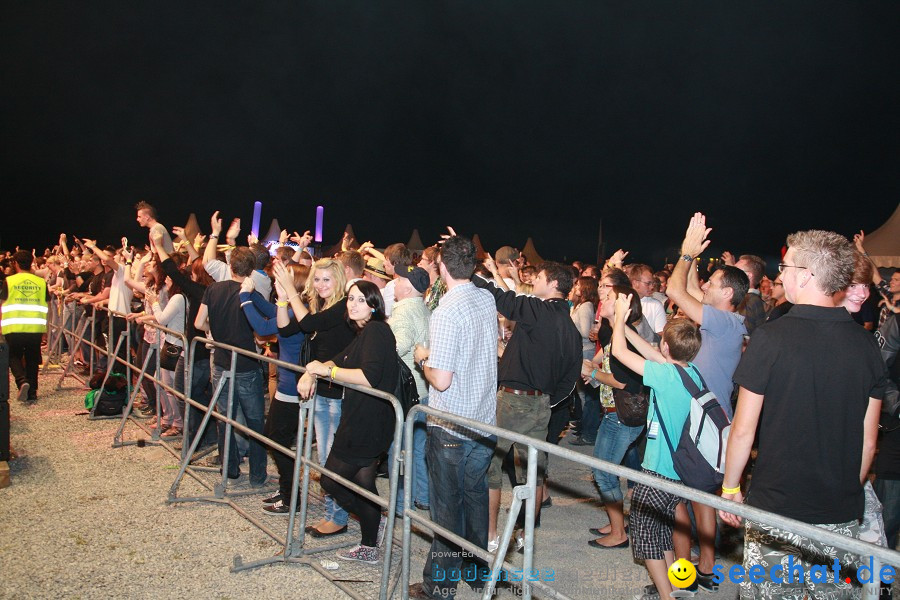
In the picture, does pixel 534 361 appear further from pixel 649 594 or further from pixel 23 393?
pixel 23 393

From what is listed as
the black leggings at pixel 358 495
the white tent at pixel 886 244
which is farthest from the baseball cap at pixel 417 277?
the white tent at pixel 886 244

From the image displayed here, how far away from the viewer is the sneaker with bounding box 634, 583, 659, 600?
164 inches

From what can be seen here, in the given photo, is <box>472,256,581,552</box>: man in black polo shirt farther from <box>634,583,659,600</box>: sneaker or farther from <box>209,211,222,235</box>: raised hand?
<box>209,211,222,235</box>: raised hand

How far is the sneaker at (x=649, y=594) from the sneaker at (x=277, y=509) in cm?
311

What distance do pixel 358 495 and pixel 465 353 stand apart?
153 centimetres

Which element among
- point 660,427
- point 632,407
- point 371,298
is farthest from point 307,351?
point 660,427

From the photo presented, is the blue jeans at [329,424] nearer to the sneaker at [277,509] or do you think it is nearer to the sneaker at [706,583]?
the sneaker at [277,509]

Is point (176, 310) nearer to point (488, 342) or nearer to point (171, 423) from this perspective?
point (171, 423)

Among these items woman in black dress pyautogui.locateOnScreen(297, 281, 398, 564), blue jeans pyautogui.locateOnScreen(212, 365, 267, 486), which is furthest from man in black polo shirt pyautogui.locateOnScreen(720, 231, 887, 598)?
blue jeans pyautogui.locateOnScreen(212, 365, 267, 486)

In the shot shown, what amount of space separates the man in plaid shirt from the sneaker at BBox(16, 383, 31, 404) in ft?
26.2

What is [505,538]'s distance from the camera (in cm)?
280

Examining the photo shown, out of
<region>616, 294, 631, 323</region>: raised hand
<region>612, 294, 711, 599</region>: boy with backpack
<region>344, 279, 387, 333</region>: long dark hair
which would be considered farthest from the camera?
<region>344, 279, 387, 333</region>: long dark hair

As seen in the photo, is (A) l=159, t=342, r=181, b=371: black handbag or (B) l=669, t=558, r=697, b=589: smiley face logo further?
(A) l=159, t=342, r=181, b=371: black handbag

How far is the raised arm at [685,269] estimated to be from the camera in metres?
4.24
